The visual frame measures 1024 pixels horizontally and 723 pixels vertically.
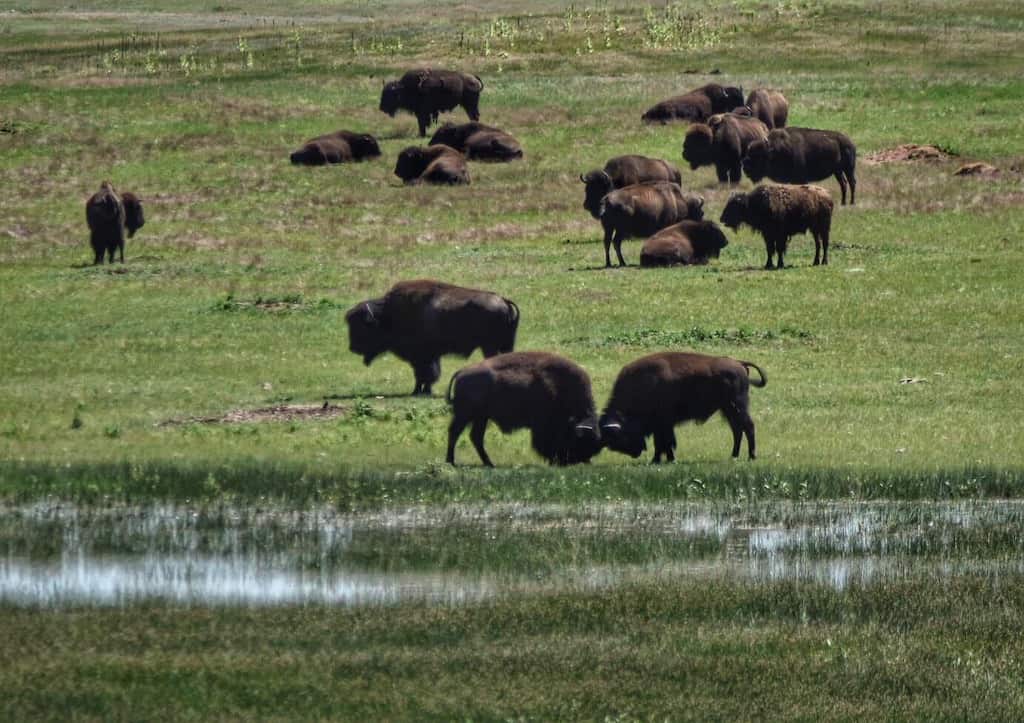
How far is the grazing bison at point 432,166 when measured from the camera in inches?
1617

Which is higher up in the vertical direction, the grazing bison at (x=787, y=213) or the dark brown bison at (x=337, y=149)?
the grazing bison at (x=787, y=213)

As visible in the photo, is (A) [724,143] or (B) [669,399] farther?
(A) [724,143]

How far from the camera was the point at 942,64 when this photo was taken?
57.4 meters

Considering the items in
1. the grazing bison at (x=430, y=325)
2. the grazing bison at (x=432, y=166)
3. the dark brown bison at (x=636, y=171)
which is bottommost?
the grazing bison at (x=432, y=166)

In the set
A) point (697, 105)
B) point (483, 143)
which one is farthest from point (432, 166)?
point (697, 105)

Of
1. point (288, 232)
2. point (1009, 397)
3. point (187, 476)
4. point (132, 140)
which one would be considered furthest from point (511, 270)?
point (132, 140)

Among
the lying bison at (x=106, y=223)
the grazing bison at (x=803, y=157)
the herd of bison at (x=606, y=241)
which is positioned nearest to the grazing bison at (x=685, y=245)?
the herd of bison at (x=606, y=241)

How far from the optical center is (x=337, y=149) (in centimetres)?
4403

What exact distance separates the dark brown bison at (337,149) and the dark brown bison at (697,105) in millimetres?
7588

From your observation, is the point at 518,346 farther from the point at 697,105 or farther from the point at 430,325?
the point at 697,105

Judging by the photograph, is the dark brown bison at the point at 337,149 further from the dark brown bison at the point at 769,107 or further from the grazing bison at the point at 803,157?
the grazing bison at the point at 803,157

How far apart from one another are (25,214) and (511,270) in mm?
12672

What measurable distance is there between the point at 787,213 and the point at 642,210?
3193 mm

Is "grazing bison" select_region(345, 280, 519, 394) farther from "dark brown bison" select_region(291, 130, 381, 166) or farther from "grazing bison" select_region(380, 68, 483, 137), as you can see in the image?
"grazing bison" select_region(380, 68, 483, 137)
